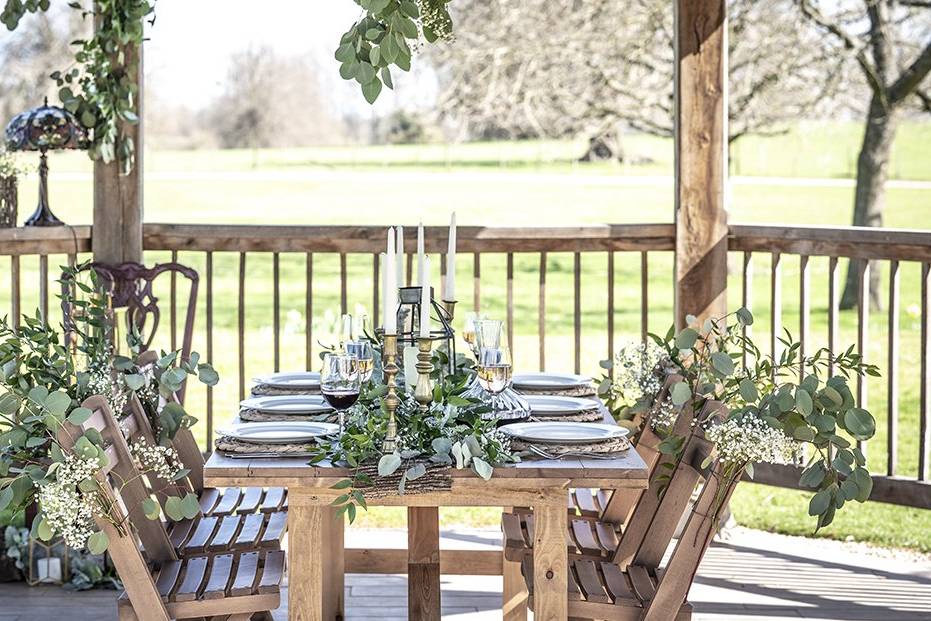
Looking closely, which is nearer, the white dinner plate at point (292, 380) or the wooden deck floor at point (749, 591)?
the white dinner plate at point (292, 380)

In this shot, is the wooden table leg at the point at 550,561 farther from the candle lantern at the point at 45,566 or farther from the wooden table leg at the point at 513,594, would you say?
the candle lantern at the point at 45,566

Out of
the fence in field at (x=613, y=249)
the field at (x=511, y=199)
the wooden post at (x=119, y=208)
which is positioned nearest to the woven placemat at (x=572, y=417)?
the fence in field at (x=613, y=249)

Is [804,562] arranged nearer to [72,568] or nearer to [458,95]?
[72,568]

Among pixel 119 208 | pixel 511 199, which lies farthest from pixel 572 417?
pixel 511 199

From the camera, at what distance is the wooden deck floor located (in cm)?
388

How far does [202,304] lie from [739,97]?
526 cm

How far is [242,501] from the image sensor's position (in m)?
3.57

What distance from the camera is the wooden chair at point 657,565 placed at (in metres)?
2.59

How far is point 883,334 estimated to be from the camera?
33.1ft

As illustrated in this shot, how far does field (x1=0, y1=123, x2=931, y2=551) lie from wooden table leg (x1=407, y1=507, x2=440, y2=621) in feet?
23.5

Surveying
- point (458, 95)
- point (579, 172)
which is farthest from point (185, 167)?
point (579, 172)

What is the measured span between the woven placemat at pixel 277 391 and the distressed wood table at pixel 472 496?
738mm

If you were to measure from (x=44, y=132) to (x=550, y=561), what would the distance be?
9.55 feet

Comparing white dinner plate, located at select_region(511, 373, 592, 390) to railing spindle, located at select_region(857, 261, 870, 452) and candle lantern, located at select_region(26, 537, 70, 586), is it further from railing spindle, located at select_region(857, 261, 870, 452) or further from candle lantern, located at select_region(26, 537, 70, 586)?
candle lantern, located at select_region(26, 537, 70, 586)
